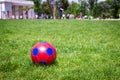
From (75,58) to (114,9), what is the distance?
81604 millimetres

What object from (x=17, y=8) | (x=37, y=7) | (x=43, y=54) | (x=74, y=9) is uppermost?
(x=37, y=7)

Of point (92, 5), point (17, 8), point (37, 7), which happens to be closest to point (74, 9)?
point (92, 5)

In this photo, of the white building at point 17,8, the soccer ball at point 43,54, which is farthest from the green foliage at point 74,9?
the soccer ball at point 43,54

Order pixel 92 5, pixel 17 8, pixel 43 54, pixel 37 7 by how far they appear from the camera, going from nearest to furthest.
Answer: pixel 43 54, pixel 17 8, pixel 37 7, pixel 92 5

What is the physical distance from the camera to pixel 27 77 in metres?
5.75

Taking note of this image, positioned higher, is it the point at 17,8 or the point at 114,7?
the point at 114,7

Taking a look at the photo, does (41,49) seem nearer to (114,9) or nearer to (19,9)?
(19,9)

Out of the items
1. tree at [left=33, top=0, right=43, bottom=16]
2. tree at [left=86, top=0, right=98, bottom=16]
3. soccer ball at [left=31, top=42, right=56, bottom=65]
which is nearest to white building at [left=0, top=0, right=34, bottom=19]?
tree at [left=33, top=0, right=43, bottom=16]

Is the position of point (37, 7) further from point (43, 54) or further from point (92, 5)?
point (43, 54)

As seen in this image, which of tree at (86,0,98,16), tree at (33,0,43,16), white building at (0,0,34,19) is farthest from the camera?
tree at (86,0,98,16)

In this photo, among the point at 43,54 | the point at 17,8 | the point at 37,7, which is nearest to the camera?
the point at 43,54

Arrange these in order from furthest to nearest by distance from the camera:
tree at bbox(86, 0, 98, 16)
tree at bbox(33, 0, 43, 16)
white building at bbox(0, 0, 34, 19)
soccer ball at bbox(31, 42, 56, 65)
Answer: tree at bbox(86, 0, 98, 16), tree at bbox(33, 0, 43, 16), white building at bbox(0, 0, 34, 19), soccer ball at bbox(31, 42, 56, 65)

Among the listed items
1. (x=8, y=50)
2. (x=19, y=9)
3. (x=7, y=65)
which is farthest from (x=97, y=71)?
(x=19, y=9)

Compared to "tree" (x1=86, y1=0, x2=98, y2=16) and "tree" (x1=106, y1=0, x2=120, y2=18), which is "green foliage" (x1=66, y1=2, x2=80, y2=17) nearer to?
"tree" (x1=86, y1=0, x2=98, y2=16)
